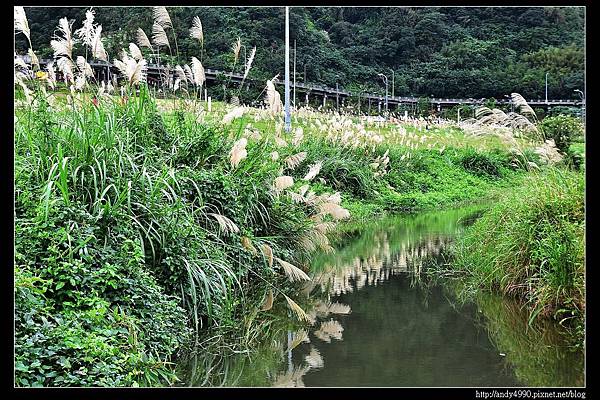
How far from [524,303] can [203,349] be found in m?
2.79

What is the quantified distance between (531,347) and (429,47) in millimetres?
37069

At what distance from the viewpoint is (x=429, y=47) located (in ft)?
131

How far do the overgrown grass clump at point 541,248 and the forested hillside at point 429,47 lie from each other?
70.8 feet

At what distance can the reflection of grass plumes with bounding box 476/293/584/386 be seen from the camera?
14.0 ft

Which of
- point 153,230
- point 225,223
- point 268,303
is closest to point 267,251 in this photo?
point 268,303

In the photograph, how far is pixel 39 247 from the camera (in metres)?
4.06

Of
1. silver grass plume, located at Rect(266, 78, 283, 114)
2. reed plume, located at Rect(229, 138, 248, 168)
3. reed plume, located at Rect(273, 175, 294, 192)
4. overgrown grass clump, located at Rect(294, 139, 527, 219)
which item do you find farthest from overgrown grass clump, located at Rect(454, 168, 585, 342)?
overgrown grass clump, located at Rect(294, 139, 527, 219)

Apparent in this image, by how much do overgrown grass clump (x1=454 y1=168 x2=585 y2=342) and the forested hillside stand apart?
70.8 ft

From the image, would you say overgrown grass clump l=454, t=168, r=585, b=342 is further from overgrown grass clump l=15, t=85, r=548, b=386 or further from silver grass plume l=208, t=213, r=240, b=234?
silver grass plume l=208, t=213, r=240, b=234

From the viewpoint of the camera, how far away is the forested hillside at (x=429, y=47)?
1223 inches

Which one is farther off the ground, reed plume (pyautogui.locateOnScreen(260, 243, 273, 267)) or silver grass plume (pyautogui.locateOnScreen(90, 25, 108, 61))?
silver grass plume (pyautogui.locateOnScreen(90, 25, 108, 61))

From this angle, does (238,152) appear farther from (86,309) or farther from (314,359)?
(86,309)

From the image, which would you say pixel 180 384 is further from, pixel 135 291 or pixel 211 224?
pixel 211 224

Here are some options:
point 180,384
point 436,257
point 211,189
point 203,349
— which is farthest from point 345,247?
point 180,384
